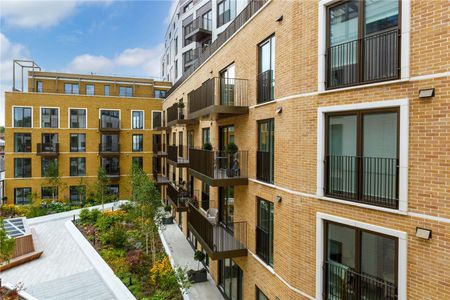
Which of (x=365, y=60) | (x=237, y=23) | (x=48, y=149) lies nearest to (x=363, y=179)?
(x=365, y=60)

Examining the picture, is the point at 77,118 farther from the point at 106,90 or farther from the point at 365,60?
the point at 365,60

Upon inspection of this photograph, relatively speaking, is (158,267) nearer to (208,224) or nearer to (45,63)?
(208,224)

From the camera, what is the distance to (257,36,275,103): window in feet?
27.5

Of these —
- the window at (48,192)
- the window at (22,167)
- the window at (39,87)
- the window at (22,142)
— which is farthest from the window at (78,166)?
the window at (39,87)

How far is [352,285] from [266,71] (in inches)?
239

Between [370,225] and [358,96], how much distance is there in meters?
2.61

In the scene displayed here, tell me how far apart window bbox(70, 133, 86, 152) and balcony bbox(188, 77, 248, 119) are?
23.7 meters

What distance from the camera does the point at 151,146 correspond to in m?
32.8

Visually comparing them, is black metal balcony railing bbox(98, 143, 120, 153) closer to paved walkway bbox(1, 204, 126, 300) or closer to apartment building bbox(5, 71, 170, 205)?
apartment building bbox(5, 71, 170, 205)

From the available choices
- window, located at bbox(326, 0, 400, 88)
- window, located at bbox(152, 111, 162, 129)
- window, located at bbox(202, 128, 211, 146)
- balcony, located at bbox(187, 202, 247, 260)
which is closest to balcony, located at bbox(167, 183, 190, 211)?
window, located at bbox(202, 128, 211, 146)

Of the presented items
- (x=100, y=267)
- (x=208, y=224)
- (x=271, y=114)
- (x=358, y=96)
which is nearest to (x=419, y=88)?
(x=358, y=96)

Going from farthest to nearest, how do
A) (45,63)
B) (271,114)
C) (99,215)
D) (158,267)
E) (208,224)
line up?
(45,63) → (99,215) → (158,267) → (208,224) → (271,114)

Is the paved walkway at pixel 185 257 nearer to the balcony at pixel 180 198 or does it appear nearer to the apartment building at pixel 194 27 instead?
the balcony at pixel 180 198

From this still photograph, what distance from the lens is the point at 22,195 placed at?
94.8 ft
